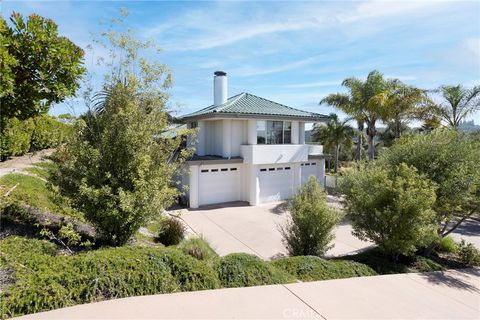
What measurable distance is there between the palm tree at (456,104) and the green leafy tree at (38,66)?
2078 centimetres

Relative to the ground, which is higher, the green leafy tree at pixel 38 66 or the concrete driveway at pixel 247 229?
the green leafy tree at pixel 38 66

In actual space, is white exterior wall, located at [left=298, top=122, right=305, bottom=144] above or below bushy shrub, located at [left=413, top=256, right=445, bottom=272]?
above

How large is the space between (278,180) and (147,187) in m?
13.9

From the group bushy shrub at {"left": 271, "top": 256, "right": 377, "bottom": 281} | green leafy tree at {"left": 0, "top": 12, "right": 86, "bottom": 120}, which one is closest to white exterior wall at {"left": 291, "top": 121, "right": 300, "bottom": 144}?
bushy shrub at {"left": 271, "top": 256, "right": 377, "bottom": 281}

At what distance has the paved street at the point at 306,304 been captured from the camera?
4340mm

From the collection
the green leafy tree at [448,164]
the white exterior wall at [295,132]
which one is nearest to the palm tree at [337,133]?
the white exterior wall at [295,132]

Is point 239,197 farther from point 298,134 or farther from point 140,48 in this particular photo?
point 140,48

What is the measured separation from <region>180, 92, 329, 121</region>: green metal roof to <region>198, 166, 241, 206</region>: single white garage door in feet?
10.5

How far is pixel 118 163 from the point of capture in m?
6.60

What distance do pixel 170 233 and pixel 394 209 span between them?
6.33m

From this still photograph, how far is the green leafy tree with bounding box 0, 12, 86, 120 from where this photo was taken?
563 cm

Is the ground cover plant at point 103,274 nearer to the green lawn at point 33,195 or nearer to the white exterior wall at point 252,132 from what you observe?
the green lawn at point 33,195

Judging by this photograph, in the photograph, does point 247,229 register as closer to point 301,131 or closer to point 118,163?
point 118,163

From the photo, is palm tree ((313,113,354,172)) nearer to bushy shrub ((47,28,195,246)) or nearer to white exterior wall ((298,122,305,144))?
white exterior wall ((298,122,305,144))
